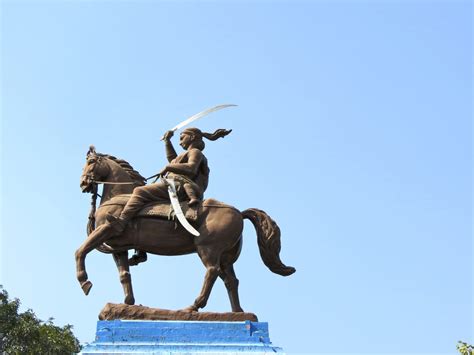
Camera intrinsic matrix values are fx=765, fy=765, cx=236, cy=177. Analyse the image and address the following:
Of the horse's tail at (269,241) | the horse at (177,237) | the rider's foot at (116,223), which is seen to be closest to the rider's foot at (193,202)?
the horse at (177,237)

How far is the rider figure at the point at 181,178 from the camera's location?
35.9 ft

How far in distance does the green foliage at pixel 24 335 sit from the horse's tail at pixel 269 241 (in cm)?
1530

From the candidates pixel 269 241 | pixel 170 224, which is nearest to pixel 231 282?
pixel 269 241

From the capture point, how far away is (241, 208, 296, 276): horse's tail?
37.2ft

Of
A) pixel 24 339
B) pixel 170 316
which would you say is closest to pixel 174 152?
pixel 170 316

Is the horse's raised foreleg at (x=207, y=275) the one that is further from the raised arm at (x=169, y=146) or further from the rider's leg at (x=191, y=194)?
the raised arm at (x=169, y=146)

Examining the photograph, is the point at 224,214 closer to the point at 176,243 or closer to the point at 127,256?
the point at 176,243

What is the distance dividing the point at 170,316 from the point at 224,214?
1652 millimetres

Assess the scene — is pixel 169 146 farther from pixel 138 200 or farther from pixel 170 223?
pixel 170 223

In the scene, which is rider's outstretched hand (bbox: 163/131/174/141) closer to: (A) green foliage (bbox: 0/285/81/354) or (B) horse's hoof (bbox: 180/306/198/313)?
(B) horse's hoof (bbox: 180/306/198/313)

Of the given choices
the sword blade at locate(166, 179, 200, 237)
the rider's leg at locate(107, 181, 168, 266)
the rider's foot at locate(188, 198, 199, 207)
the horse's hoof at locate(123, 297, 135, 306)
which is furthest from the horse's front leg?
the rider's foot at locate(188, 198, 199, 207)

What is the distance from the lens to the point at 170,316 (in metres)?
A: 10.4

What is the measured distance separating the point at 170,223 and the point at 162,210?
227 millimetres

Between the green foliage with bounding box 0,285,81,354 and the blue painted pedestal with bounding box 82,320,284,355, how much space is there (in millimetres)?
15390
